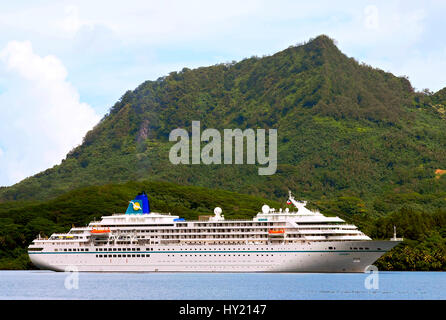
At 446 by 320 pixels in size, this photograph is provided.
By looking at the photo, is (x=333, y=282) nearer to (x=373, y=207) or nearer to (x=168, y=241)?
(x=168, y=241)

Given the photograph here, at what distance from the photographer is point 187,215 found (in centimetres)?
14375

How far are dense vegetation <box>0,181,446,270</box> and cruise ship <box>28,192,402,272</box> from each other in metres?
13.3

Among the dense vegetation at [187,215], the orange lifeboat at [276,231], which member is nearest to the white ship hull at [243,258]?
the orange lifeboat at [276,231]

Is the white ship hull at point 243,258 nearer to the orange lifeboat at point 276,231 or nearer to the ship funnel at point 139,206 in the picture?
the orange lifeboat at point 276,231

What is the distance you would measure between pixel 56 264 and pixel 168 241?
13.6 metres

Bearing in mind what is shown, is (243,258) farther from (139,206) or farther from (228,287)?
(228,287)

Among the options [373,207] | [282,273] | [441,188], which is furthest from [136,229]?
[441,188]

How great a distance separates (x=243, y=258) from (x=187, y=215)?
64.5 metres

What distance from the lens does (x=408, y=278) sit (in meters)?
74.8

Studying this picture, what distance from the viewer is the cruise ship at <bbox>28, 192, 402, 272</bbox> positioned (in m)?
78.5

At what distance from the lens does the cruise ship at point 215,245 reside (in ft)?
258

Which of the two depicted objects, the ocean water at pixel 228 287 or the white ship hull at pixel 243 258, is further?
the white ship hull at pixel 243 258

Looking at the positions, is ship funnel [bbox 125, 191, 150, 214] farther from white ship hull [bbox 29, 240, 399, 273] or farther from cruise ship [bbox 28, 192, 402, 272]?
white ship hull [bbox 29, 240, 399, 273]

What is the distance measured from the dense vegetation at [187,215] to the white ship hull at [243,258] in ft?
47.4
